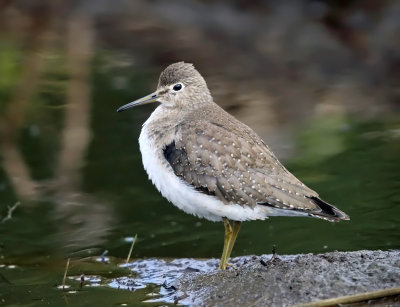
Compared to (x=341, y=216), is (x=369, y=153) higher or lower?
higher

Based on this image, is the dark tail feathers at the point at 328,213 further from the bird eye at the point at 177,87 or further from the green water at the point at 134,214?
the bird eye at the point at 177,87

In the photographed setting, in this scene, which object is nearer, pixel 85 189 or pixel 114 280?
pixel 114 280

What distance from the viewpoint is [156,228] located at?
9430mm

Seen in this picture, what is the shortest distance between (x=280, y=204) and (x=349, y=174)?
3.02 m

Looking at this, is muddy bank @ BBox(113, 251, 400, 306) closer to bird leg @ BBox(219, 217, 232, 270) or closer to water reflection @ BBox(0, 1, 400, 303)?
bird leg @ BBox(219, 217, 232, 270)

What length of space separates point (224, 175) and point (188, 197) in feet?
1.26

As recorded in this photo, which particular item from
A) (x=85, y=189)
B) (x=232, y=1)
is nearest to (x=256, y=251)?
(x=85, y=189)

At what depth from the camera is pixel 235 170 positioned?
7609 mm

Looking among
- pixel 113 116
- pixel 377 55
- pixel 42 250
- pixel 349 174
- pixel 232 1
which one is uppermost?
pixel 232 1

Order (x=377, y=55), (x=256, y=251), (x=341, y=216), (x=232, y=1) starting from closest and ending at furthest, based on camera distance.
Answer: (x=341, y=216) < (x=256, y=251) < (x=377, y=55) < (x=232, y=1)

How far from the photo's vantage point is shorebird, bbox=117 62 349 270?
24.5 feet

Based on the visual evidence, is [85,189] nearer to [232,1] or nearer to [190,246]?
[190,246]

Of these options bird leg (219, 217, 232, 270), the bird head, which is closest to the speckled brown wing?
bird leg (219, 217, 232, 270)

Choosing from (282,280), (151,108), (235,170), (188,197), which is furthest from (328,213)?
(151,108)
